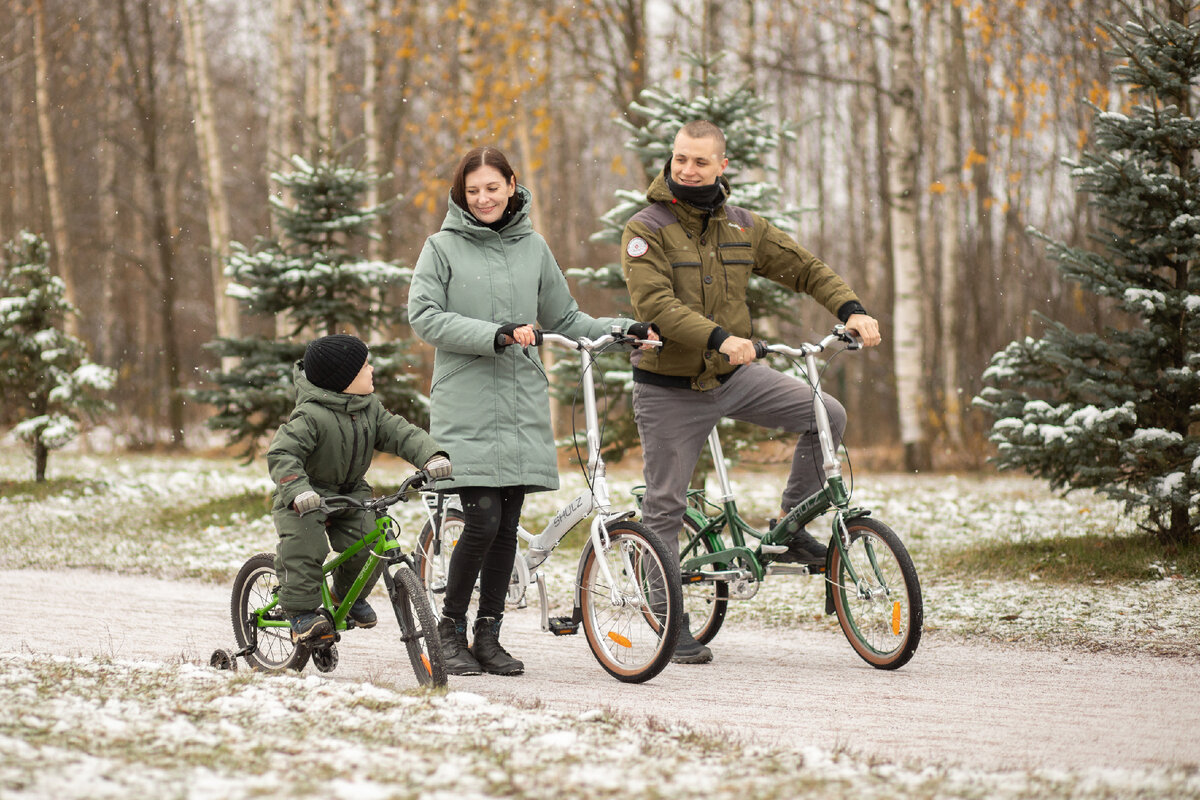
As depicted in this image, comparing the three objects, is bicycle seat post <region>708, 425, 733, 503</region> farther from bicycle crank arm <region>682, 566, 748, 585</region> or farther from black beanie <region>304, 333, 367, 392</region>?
black beanie <region>304, 333, 367, 392</region>

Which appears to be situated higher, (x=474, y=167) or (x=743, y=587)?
(x=474, y=167)

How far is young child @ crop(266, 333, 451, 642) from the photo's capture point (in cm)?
500

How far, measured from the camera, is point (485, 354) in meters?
5.11

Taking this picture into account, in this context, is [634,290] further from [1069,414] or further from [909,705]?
[1069,414]

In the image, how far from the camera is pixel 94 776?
124 inches

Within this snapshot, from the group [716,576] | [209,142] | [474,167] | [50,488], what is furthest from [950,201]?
[474,167]

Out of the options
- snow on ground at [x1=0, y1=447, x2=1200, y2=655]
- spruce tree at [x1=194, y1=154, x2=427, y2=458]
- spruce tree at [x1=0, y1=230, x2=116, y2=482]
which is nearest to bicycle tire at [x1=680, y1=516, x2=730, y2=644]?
snow on ground at [x1=0, y1=447, x2=1200, y2=655]

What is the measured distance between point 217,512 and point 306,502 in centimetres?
769

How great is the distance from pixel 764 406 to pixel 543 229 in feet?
53.0

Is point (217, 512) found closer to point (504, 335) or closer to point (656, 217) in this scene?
point (656, 217)

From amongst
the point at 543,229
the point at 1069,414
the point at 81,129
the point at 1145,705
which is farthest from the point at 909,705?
the point at 81,129

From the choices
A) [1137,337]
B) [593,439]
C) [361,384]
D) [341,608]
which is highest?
[1137,337]

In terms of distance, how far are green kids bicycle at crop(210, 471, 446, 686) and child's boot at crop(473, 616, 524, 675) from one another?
0.37 metres

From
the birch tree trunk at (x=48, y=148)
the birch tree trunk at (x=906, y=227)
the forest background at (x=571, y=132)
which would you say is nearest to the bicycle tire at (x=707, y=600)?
the forest background at (x=571, y=132)
